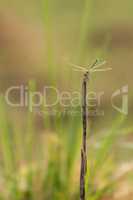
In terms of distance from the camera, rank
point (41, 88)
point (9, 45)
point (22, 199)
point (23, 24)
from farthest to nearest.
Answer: point (23, 24) → point (9, 45) → point (41, 88) → point (22, 199)

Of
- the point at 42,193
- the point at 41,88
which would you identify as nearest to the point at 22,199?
the point at 42,193

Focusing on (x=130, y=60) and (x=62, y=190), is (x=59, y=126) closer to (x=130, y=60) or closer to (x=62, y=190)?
(x=62, y=190)

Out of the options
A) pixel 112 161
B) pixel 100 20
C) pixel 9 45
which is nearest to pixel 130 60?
pixel 100 20

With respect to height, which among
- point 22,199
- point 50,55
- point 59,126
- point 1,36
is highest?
point 1,36

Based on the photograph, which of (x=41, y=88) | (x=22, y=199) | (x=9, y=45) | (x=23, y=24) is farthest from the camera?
(x=23, y=24)

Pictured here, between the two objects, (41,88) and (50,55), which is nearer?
(50,55)

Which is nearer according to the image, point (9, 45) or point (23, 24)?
point (9, 45)

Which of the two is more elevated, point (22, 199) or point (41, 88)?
point (41, 88)

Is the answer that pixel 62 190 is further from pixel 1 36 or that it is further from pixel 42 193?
pixel 1 36

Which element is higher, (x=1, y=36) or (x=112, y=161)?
(x=1, y=36)

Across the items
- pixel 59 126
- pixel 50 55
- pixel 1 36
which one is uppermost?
pixel 1 36
